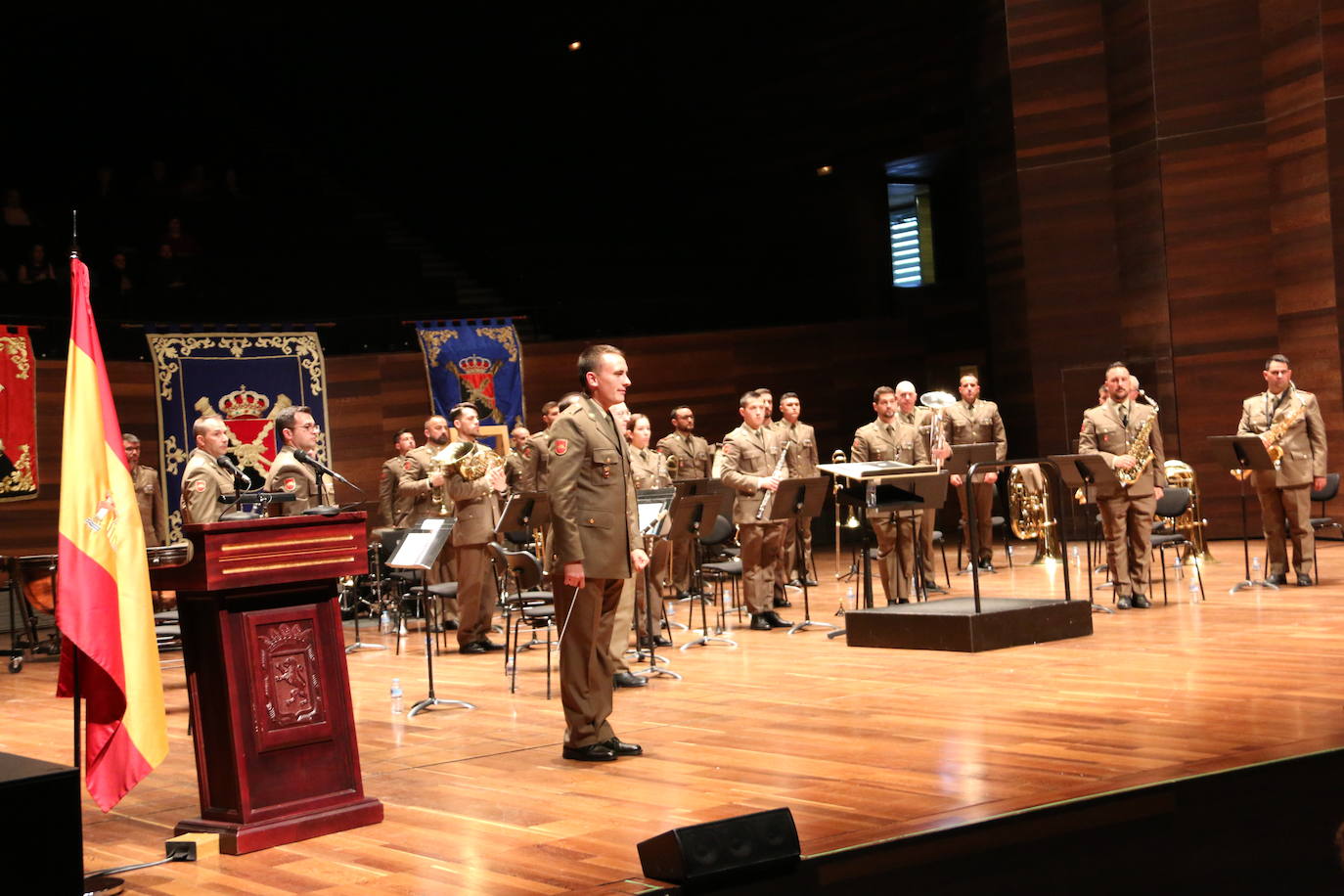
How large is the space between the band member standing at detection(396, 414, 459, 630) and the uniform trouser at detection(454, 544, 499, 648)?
0.81 metres

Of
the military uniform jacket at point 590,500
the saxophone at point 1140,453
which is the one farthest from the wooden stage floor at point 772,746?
the saxophone at point 1140,453

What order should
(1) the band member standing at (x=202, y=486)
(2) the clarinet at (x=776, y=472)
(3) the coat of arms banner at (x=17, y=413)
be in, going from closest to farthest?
1. (1) the band member standing at (x=202, y=486)
2. (2) the clarinet at (x=776, y=472)
3. (3) the coat of arms banner at (x=17, y=413)

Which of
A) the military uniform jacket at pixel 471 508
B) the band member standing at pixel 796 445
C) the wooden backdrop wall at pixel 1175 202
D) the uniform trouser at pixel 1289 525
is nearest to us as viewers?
the military uniform jacket at pixel 471 508

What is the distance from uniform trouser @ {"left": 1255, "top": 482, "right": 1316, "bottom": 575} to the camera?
963 centimetres

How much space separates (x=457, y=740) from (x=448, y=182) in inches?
514

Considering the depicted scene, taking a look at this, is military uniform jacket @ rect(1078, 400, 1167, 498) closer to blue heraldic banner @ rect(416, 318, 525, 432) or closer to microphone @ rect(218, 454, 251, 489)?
blue heraldic banner @ rect(416, 318, 525, 432)

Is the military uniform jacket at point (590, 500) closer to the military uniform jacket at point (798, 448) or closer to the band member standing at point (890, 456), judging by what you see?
the band member standing at point (890, 456)

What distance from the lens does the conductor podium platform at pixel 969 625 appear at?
768cm

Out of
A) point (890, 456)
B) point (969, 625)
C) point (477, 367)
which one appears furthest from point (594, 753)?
point (477, 367)

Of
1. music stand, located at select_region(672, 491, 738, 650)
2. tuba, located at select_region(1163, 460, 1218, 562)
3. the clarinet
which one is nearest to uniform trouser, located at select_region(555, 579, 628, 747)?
music stand, located at select_region(672, 491, 738, 650)

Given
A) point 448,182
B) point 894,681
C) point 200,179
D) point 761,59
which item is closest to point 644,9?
point 761,59

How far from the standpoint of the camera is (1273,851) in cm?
367

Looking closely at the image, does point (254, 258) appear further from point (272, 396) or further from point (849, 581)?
point (849, 581)

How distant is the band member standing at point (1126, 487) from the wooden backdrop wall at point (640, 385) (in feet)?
21.8
